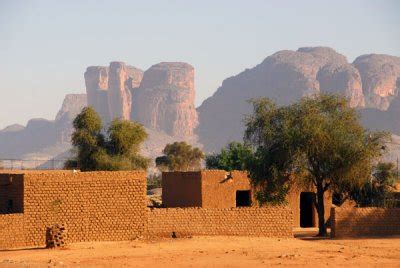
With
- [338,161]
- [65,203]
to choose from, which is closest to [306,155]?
[338,161]

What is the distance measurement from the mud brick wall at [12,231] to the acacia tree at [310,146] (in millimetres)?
11834

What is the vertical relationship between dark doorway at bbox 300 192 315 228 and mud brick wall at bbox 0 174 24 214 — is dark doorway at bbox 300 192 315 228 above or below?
below

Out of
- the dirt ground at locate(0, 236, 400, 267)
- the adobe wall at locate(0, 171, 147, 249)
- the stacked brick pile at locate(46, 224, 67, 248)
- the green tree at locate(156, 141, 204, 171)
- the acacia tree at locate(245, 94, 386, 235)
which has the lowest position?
the dirt ground at locate(0, 236, 400, 267)

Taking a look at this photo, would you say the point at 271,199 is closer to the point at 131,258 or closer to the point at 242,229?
the point at 242,229

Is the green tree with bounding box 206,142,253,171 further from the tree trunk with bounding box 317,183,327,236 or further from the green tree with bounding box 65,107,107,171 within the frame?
the tree trunk with bounding box 317,183,327,236

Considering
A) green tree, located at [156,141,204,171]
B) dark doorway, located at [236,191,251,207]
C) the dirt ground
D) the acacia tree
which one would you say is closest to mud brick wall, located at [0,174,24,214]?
the dirt ground

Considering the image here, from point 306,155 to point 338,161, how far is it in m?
1.35

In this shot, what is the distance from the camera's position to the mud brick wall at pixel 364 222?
102 ft

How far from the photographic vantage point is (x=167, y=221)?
2805 cm

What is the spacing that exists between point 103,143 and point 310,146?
27.5 metres

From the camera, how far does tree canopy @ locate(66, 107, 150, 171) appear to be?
5644cm

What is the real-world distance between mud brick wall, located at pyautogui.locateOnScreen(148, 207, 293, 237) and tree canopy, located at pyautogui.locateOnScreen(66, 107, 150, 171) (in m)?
27.1

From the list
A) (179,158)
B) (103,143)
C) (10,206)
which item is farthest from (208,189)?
(179,158)

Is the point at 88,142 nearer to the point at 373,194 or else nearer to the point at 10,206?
the point at 373,194
